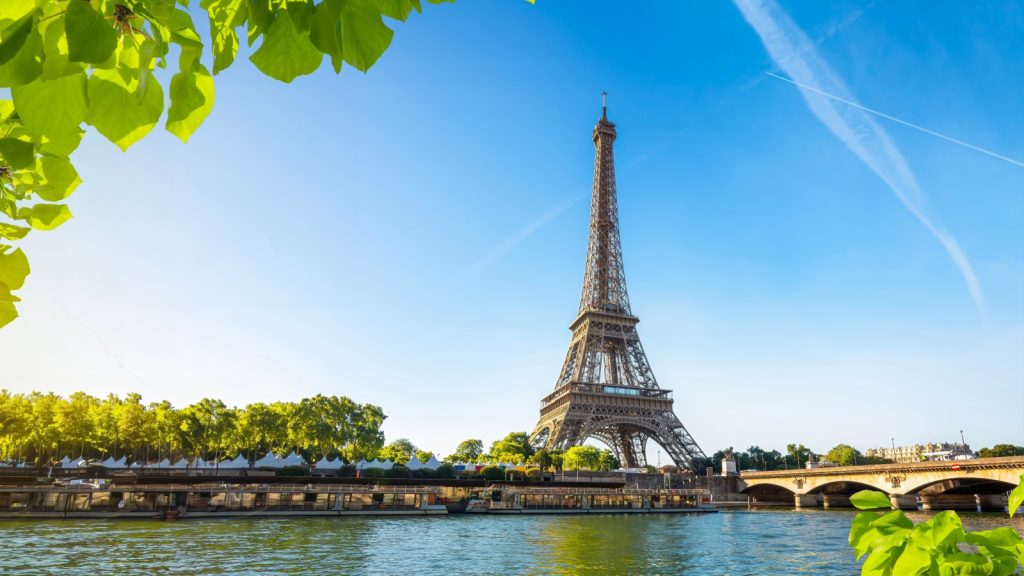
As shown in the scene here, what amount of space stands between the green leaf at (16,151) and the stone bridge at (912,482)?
182ft

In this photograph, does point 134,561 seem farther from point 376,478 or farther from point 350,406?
point 350,406

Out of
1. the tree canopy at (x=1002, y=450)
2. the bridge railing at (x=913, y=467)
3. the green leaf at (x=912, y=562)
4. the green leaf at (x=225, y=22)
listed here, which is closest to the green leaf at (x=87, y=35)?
the green leaf at (x=225, y=22)

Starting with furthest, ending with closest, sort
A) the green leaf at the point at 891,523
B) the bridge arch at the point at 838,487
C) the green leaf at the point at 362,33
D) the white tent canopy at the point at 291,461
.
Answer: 1. the bridge arch at the point at 838,487
2. the white tent canopy at the point at 291,461
3. the green leaf at the point at 891,523
4. the green leaf at the point at 362,33

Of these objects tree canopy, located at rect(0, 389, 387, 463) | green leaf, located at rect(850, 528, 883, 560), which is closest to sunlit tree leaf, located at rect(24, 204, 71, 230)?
green leaf, located at rect(850, 528, 883, 560)

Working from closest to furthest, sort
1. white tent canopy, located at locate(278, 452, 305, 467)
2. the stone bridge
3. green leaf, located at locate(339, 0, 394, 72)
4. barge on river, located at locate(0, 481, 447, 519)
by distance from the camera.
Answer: green leaf, located at locate(339, 0, 394, 72), barge on river, located at locate(0, 481, 447, 519), the stone bridge, white tent canopy, located at locate(278, 452, 305, 467)

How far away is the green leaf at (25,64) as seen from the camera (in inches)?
44.4

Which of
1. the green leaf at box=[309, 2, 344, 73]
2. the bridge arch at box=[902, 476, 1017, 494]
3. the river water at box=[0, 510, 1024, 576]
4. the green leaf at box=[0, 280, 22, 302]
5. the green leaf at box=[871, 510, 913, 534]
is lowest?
the river water at box=[0, 510, 1024, 576]

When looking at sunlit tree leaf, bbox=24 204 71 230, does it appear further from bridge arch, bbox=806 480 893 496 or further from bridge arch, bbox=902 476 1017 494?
bridge arch, bbox=806 480 893 496

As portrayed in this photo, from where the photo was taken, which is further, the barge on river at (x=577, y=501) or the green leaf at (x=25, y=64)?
the barge on river at (x=577, y=501)

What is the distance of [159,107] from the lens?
54.4 inches

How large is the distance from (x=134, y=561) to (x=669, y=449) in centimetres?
6097

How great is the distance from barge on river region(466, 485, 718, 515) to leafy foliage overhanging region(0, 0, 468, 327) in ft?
185

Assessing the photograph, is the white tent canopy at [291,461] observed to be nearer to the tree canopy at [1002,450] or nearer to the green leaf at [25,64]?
the green leaf at [25,64]

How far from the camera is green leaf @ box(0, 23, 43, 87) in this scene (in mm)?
1127
